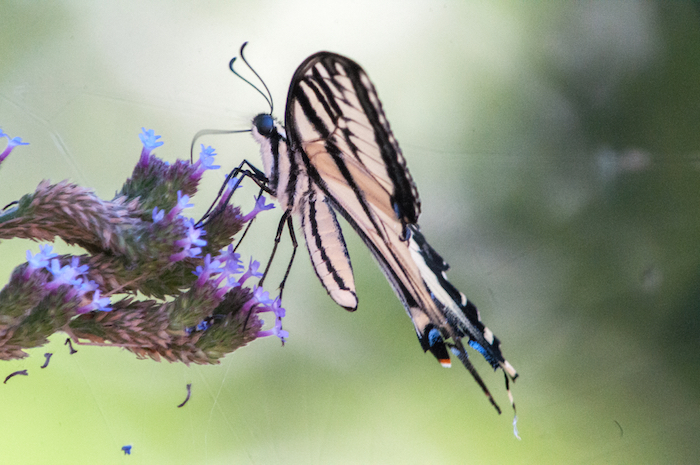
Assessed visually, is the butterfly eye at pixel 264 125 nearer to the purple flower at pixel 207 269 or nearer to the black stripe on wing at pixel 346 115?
the black stripe on wing at pixel 346 115

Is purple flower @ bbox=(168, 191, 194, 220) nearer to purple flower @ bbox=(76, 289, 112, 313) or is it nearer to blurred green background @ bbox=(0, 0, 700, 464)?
purple flower @ bbox=(76, 289, 112, 313)

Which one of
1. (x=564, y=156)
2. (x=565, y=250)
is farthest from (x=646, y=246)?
(x=564, y=156)

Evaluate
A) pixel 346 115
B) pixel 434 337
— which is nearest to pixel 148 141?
pixel 346 115

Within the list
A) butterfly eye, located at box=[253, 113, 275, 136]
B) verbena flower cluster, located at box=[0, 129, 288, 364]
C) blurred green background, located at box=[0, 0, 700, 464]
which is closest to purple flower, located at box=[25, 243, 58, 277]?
verbena flower cluster, located at box=[0, 129, 288, 364]

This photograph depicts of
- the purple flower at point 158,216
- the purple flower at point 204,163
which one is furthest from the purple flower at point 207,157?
the purple flower at point 158,216

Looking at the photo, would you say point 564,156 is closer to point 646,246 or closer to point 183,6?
point 646,246
